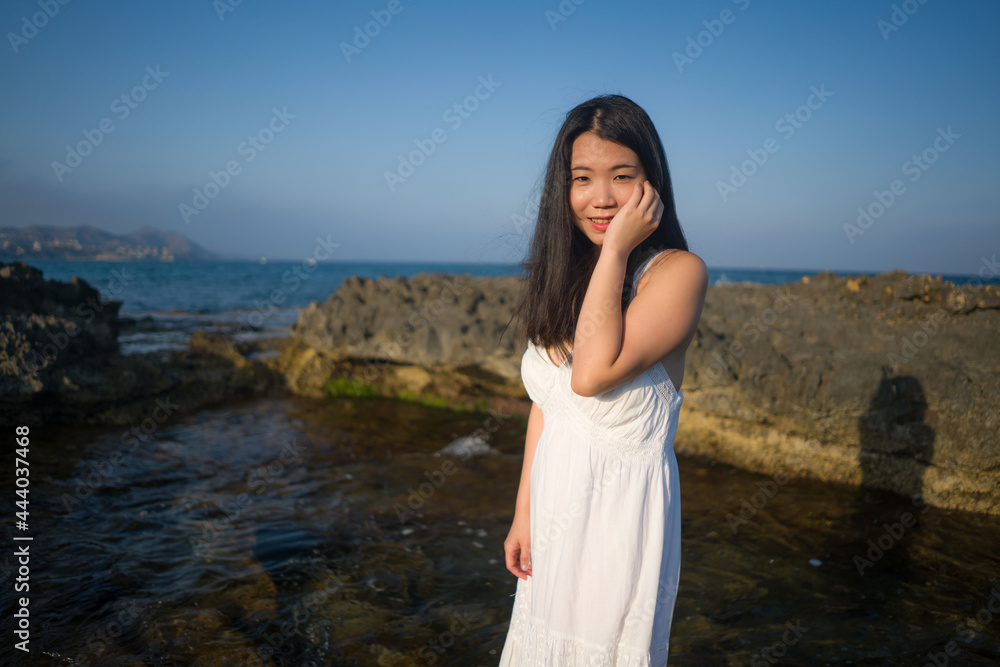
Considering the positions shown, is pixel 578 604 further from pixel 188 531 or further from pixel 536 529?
pixel 188 531

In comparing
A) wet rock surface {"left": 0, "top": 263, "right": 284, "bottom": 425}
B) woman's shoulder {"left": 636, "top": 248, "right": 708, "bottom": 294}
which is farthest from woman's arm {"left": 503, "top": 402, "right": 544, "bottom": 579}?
wet rock surface {"left": 0, "top": 263, "right": 284, "bottom": 425}

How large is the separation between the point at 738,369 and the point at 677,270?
15.4 ft

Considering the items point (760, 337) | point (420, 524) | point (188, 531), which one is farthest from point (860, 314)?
point (188, 531)

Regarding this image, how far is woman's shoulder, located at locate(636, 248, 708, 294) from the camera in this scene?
5.45 feet

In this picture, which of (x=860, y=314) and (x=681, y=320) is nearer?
(x=681, y=320)

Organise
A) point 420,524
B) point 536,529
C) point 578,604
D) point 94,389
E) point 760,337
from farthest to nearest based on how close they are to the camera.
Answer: point 94,389
point 760,337
point 420,524
point 536,529
point 578,604

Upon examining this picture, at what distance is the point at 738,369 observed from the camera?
5.83 metres

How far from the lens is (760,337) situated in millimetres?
6207

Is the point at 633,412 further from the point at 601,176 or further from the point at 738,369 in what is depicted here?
the point at 738,369

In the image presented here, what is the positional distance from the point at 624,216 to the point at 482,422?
252 inches

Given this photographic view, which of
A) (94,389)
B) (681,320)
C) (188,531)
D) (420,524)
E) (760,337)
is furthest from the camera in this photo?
(94,389)

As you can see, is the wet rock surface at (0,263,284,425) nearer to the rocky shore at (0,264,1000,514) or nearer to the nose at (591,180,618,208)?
the rocky shore at (0,264,1000,514)

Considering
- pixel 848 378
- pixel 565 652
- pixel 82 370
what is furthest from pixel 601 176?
pixel 82 370

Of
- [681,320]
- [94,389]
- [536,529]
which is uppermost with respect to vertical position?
[681,320]
